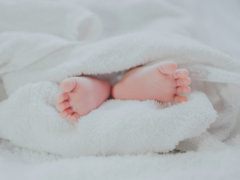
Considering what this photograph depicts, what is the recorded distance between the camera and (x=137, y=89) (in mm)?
610

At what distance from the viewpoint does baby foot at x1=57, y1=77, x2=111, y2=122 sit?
55 cm

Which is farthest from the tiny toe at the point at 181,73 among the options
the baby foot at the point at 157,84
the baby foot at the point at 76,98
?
the baby foot at the point at 76,98

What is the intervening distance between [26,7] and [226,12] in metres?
0.73

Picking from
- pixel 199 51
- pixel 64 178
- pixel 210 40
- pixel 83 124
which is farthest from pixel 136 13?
pixel 64 178

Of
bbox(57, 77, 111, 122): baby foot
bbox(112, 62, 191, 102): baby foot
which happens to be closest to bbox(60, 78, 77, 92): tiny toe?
bbox(57, 77, 111, 122): baby foot

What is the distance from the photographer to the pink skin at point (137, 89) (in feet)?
1.80

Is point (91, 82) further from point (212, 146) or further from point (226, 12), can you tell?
point (226, 12)

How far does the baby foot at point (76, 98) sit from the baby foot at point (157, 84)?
8 cm

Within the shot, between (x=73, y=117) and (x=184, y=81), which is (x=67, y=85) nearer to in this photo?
(x=73, y=117)

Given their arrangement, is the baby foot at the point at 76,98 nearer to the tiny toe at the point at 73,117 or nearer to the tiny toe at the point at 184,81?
the tiny toe at the point at 73,117

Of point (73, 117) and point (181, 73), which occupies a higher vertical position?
point (181, 73)

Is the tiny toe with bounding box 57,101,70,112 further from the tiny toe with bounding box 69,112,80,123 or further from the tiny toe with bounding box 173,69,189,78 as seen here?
the tiny toe with bounding box 173,69,189,78

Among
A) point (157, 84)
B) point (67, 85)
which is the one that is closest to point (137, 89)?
point (157, 84)

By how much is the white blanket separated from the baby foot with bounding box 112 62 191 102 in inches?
1.0
